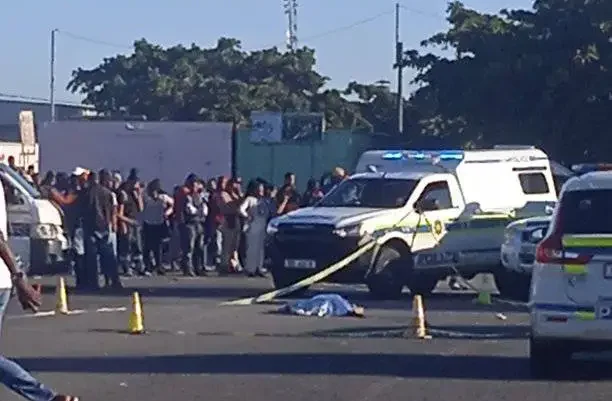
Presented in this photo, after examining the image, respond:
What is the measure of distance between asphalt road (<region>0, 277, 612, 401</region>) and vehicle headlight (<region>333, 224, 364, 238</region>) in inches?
51.1

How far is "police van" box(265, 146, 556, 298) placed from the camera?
24250 millimetres

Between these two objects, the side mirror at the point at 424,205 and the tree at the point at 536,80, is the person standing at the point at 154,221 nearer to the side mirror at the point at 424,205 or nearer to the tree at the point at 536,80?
the side mirror at the point at 424,205

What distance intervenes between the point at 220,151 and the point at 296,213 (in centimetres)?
1850

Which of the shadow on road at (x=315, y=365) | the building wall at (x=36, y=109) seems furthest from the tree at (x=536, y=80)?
the building wall at (x=36, y=109)

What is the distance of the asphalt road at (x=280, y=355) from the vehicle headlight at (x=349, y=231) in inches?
51.1

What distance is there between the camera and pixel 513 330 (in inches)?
766

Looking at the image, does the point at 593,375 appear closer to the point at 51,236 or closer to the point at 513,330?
the point at 513,330

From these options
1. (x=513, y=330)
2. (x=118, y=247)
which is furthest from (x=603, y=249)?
(x=118, y=247)

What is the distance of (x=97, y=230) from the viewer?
2459cm

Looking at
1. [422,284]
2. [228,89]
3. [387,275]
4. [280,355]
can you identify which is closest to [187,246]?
[422,284]

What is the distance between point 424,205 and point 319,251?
77.0 inches

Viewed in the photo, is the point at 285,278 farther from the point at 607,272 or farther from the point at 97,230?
the point at 607,272

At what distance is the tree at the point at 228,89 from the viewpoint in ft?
245

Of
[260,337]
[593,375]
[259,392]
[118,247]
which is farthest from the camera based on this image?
[118,247]
